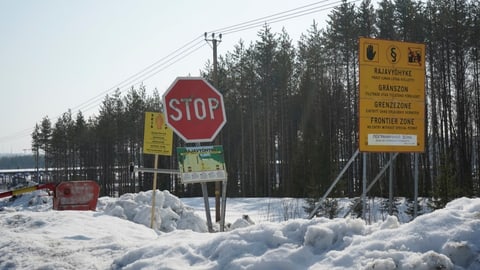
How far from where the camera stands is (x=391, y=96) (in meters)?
7.54

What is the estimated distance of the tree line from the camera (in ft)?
96.0

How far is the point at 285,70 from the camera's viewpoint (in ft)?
138

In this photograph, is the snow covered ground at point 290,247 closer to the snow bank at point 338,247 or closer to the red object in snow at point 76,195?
the snow bank at point 338,247

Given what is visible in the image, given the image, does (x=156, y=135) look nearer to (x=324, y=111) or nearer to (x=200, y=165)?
(x=200, y=165)

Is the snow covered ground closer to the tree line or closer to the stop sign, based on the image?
the stop sign

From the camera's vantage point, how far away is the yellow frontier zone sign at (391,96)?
738 centimetres

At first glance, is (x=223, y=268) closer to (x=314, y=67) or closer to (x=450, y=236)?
(x=450, y=236)

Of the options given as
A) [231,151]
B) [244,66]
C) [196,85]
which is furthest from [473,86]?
[196,85]

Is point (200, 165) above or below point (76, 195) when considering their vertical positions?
above

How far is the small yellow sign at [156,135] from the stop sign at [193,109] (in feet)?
14.8

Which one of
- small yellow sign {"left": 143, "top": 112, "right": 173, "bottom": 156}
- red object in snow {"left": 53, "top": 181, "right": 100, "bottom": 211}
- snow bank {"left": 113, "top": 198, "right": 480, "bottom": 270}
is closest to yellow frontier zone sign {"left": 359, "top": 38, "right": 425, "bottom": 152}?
snow bank {"left": 113, "top": 198, "right": 480, "bottom": 270}

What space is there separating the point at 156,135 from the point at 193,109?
4792 mm

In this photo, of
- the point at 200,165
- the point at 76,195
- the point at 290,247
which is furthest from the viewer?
the point at 76,195

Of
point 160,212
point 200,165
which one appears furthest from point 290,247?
point 160,212
